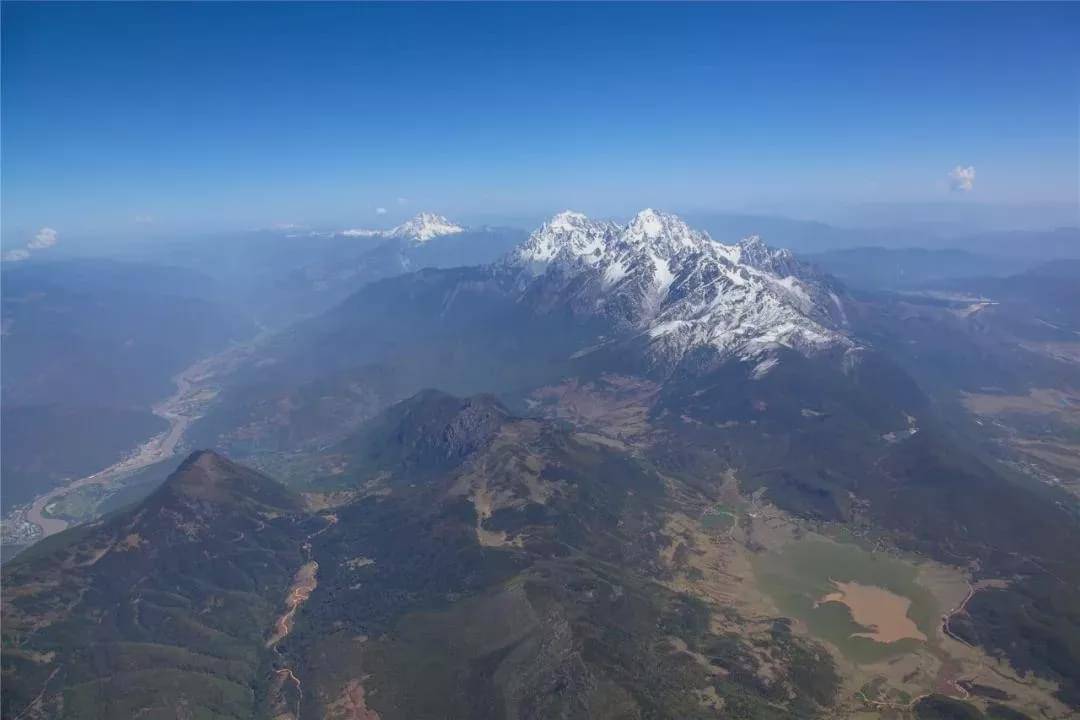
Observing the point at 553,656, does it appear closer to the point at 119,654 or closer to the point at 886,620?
the point at 886,620

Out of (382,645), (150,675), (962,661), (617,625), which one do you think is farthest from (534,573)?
(962,661)

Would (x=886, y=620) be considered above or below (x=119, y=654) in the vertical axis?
below

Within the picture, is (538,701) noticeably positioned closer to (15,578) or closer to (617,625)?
(617,625)

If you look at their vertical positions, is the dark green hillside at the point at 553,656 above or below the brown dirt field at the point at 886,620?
above

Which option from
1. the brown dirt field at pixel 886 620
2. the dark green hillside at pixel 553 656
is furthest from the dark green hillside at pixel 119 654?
the brown dirt field at pixel 886 620

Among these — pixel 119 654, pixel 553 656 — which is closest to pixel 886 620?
pixel 553 656

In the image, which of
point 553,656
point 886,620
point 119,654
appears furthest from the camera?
point 886,620

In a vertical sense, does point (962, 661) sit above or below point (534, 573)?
below

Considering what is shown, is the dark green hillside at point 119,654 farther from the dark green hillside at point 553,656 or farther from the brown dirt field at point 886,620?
the brown dirt field at point 886,620

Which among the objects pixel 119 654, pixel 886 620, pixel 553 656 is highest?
pixel 553 656

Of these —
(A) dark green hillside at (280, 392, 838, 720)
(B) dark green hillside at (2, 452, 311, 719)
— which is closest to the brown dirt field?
(A) dark green hillside at (280, 392, 838, 720)

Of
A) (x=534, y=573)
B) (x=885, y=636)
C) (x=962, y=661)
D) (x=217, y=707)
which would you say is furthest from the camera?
(x=534, y=573)
